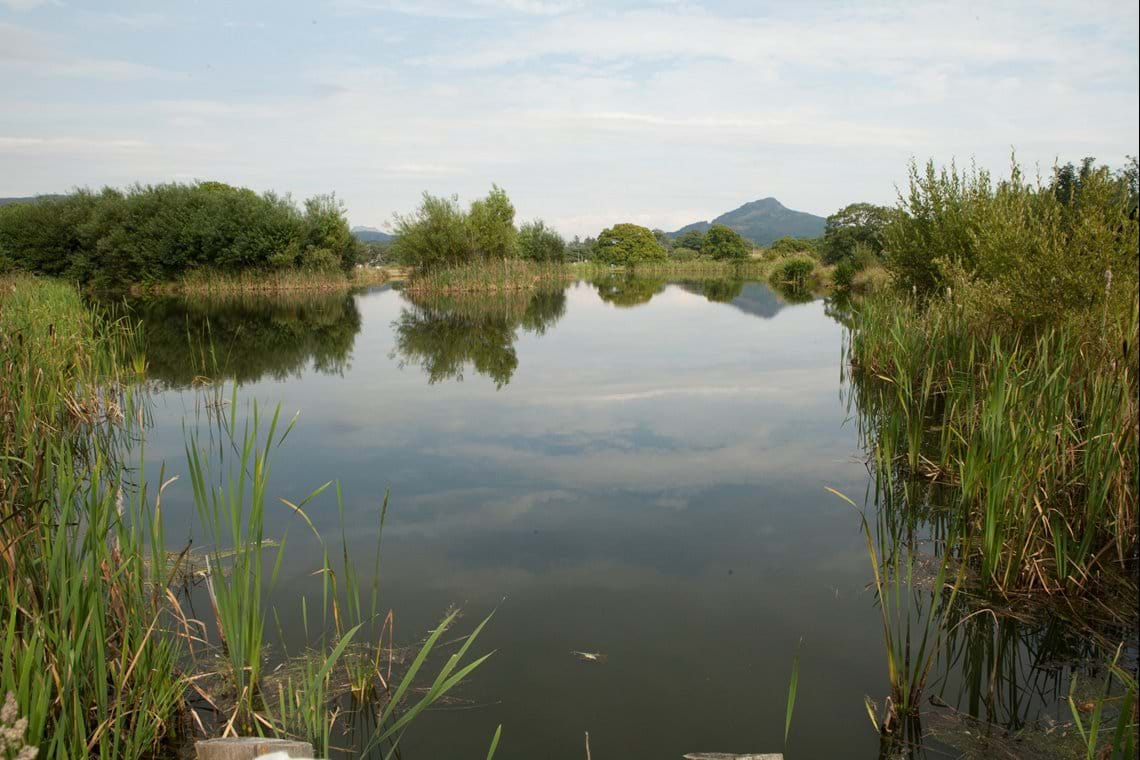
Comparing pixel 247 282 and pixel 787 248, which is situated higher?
pixel 787 248

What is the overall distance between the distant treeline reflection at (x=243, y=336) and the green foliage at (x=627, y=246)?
171ft

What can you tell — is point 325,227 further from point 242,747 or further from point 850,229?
point 242,747

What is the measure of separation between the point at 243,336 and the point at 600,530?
13558 millimetres

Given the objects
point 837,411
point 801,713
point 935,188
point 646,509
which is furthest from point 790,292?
point 801,713

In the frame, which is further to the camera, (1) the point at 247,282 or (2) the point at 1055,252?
(1) the point at 247,282

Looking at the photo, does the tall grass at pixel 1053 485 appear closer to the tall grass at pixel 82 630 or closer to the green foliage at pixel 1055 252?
the green foliage at pixel 1055 252

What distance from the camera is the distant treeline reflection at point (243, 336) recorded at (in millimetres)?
12414

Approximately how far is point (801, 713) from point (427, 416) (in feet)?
21.9

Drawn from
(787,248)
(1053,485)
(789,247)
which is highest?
(789,247)

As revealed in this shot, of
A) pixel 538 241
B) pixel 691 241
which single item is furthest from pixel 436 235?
pixel 691 241

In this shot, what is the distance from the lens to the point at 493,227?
112 feet

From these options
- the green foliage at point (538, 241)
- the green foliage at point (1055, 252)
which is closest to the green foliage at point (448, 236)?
the green foliage at point (538, 241)

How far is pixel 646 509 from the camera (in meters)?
5.97

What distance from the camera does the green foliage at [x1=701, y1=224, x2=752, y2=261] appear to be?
71.3 metres
